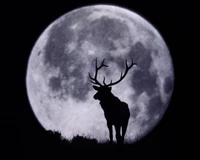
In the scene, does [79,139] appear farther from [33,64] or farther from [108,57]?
[33,64]

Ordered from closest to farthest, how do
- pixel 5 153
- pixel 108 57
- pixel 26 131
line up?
1. pixel 5 153
2. pixel 26 131
3. pixel 108 57

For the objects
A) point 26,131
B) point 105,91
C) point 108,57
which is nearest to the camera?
point 105,91

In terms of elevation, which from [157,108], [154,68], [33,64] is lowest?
[157,108]

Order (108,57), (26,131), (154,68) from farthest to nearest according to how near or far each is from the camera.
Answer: (154,68) → (108,57) → (26,131)

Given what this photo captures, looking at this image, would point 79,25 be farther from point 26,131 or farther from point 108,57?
point 26,131

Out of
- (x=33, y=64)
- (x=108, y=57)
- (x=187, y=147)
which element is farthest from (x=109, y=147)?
(x=33, y=64)

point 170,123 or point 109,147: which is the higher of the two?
point 170,123

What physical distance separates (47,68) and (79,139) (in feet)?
15.4

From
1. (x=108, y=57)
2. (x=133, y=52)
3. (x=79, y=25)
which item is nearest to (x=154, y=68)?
(x=133, y=52)

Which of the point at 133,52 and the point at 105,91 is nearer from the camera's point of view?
the point at 105,91

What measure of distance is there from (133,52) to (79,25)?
8.40 ft

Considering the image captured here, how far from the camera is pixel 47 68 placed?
515 inches

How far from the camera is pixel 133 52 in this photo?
42.5ft

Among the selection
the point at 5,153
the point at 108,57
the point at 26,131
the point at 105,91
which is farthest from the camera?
the point at 108,57
